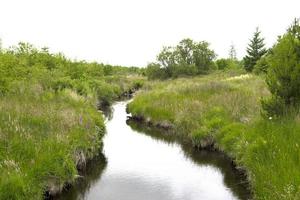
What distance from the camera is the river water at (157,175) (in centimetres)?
1090

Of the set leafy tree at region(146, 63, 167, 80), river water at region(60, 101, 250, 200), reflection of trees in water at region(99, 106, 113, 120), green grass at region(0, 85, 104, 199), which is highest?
leafy tree at region(146, 63, 167, 80)

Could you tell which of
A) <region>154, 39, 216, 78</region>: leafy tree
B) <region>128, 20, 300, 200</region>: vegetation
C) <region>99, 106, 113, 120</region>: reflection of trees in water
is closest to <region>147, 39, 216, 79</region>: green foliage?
<region>154, 39, 216, 78</region>: leafy tree

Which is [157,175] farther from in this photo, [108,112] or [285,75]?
[108,112]

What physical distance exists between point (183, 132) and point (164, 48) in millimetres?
40920

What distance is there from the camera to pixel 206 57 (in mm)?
58688

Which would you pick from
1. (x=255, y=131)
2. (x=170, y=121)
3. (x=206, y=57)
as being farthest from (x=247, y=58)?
(x=255, y=131)

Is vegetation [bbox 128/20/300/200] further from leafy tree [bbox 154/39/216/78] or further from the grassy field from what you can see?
leafy tree [bbox 154/39/216/78]

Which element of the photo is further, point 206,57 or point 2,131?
point 206,57

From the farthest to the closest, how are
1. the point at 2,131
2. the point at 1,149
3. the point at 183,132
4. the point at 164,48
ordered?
1. the point at 164,48
2. the point at 183,132
3. the point at 2,131
4. the point at 1,149

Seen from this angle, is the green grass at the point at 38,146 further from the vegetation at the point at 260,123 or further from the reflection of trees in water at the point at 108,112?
the reflection of trees in water at the point at 108,112

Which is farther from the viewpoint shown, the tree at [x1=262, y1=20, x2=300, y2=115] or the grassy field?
the tree at [x1=262, y1=20, x2=300, y2=115]

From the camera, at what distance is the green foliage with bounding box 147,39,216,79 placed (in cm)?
5581

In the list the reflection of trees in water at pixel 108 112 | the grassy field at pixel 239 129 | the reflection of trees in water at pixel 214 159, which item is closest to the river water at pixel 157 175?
the reflection of trees in water at pixel 214 159

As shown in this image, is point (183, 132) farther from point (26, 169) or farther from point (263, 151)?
point (26, 169)
